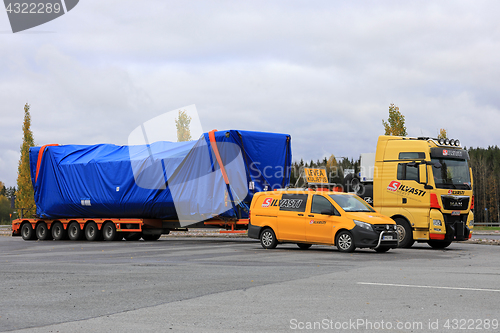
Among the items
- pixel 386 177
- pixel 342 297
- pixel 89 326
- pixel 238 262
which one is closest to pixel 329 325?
pixel 342 297

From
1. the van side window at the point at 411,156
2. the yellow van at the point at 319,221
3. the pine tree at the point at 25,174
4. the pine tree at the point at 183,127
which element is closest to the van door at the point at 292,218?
the yellow van at the point at 319,221

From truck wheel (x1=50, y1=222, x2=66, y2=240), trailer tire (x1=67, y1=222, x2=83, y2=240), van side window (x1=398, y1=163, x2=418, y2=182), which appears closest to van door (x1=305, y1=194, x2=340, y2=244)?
van side window (x1=398, y1=163, x2=418, y2=182)

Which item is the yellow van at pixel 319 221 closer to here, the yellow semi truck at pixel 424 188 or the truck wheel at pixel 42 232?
the yellow semi truck at pixel 424 188

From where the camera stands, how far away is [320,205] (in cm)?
1689

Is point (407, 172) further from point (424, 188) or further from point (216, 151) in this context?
point (216, 151)

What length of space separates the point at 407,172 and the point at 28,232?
19268 mm

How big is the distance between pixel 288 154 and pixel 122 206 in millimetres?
7867

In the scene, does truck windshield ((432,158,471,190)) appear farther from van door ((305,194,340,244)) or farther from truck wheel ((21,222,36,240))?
truck wheel ((21,222,36,240))

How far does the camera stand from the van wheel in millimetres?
17906

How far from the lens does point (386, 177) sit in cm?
1928

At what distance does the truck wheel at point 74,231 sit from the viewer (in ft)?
84.4

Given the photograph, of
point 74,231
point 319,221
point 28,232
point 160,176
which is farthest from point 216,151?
point 28,232

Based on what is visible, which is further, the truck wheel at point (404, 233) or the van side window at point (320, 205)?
the truck wheel at point (404, 233)

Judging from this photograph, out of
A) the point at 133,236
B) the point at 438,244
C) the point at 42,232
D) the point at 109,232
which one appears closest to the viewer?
the point at 438,244
